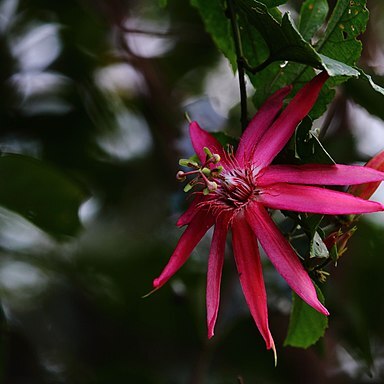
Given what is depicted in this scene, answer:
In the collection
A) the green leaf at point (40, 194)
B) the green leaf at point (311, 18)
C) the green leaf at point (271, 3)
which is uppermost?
the green leaf at point (271, 3)

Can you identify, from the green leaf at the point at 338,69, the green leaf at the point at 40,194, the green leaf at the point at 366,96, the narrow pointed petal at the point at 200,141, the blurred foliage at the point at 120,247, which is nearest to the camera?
the green leaf at the point at 338,69

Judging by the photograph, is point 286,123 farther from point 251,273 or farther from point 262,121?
point 251,273

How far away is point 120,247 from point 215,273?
0.74 metres

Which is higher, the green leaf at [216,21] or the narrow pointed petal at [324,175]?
the green leaf at [216,21]

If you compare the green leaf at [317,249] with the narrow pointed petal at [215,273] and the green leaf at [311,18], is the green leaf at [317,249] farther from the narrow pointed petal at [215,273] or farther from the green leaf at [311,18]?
the green leaf at [311,18]

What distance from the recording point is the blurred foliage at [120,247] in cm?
132

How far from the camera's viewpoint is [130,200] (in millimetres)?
1449

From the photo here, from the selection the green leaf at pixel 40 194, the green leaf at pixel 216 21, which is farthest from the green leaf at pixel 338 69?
the green leaf at pixel 40 194

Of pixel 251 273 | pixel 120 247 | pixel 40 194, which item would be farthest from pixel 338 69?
pixel 120 247

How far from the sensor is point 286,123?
67 cm

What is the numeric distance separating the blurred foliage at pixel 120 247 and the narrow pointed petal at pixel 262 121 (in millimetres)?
523

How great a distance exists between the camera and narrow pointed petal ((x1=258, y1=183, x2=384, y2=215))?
2.02 ft

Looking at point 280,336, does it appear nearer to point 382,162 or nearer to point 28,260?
point 28,260

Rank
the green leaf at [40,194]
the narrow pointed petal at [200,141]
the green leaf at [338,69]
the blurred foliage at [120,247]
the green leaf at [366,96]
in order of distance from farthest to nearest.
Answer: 1. the blurred foliage at [120,247]
2. the green leaf at [40,194]
3. the green leaf at [366,96]
4. the narrow pointed petal at [200,141]
5. the green leaf at [338,69]
